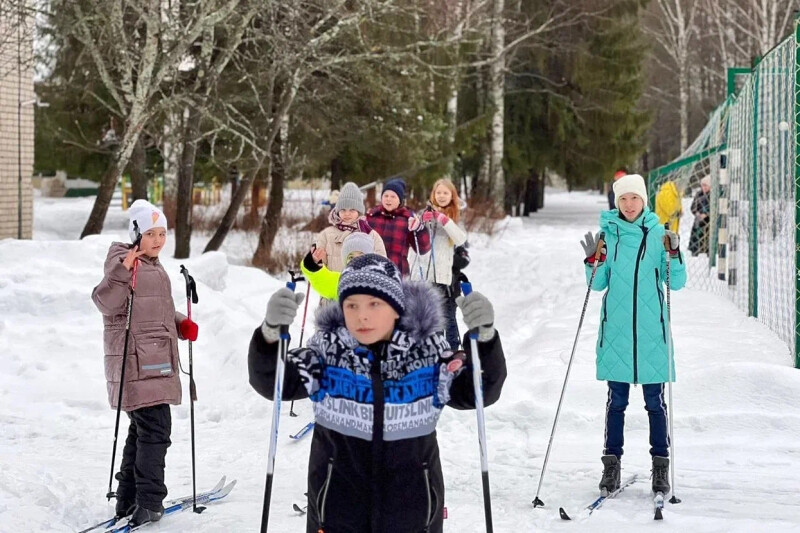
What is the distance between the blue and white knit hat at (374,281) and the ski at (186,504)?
2.55 m

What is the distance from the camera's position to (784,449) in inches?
260

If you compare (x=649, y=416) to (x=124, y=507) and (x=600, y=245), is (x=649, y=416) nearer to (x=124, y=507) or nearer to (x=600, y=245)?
(x=600, y=245)

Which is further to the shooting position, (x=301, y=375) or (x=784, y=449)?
(x=784, y=449)

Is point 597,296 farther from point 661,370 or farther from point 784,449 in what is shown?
point 661,370

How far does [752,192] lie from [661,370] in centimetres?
617

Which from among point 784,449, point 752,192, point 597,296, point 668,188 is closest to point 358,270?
point 784,449

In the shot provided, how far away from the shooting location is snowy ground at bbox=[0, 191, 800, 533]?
17.9 ft

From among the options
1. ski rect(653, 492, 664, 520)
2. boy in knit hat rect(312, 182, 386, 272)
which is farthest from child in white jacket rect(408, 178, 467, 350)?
ski rect(653, 492, 664, 520)

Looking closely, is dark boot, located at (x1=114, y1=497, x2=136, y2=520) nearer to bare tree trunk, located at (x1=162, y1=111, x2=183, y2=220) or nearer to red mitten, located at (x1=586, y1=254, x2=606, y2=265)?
red mitten, located at (x1=586, y1=254, x2=606, y2=265)

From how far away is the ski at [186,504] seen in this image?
516cm

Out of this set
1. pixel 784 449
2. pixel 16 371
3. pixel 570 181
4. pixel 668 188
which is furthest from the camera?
pixel 570 181

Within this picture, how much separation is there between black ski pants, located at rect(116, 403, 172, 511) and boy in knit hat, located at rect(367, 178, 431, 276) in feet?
10.6

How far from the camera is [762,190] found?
1198 centimetres

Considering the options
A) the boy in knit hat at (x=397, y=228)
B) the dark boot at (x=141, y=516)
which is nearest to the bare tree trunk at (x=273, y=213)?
the boy in knit hat at (x=397, y=228)
